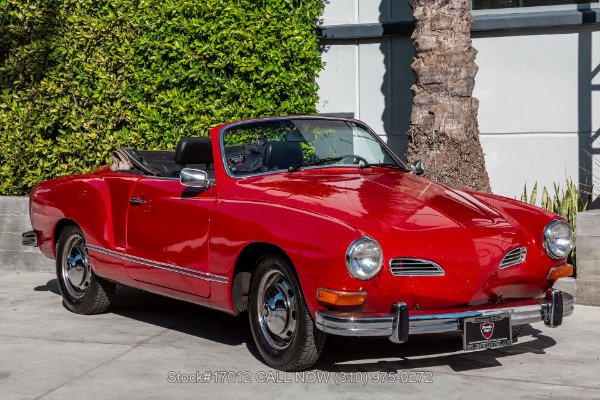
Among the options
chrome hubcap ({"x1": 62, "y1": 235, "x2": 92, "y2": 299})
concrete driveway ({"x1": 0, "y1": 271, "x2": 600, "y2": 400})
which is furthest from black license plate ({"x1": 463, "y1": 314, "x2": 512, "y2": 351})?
chrome hubcap ({"x1": 62, "y1": 235, "x2": 92, "y2": 299})

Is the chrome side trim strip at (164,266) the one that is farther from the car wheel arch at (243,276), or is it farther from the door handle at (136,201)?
the door handle at (136,201)

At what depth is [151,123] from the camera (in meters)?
11.6

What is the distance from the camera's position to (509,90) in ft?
38.4

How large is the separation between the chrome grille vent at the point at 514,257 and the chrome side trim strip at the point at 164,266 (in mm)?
1869

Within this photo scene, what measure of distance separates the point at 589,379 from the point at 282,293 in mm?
2042

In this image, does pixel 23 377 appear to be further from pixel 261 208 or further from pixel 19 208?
pixel 19 208

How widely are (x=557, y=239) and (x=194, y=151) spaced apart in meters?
2.78

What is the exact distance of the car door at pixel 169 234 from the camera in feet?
24.3

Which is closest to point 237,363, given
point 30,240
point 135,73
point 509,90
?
point 30,240

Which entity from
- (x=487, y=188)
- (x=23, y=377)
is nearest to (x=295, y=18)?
(x=487, y=188)

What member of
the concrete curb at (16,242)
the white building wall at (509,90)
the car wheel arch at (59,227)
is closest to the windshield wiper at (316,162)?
the car wheel arch at (59,227)

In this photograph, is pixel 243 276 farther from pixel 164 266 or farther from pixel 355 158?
pixel 355 158

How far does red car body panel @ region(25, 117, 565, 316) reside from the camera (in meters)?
6.29

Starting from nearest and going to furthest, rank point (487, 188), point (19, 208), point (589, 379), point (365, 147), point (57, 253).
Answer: point (589, 379), point (365, 147), point (57, 253), point (487, 188), point (19, 208)
